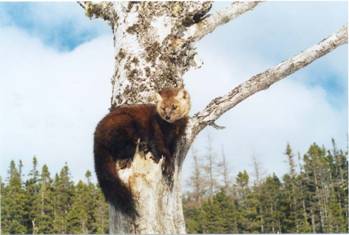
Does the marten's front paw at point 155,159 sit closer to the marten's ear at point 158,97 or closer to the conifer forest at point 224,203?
the marten's ear at point 158,97

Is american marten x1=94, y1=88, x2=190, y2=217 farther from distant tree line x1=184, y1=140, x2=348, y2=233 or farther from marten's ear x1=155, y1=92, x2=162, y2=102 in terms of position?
distant tree line x1=184, y1=140, x2=348, y2=233

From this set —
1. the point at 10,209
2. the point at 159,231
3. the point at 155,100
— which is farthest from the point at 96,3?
the point at 10,209

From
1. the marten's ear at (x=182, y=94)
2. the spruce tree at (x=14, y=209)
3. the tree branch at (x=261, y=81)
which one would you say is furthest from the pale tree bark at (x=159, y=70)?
the spruce tree at (x=14, y=209)

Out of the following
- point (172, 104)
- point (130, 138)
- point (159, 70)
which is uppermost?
point (159, 70)

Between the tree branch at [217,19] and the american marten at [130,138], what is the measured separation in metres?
0.82

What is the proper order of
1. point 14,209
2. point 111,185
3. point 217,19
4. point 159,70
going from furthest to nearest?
1. point 14,209
2. point 217,19
3. point 159,70
4. point 111,185

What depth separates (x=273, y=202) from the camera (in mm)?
68000

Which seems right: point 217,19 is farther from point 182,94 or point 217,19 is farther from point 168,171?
point 168,171

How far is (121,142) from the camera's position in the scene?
5.23m

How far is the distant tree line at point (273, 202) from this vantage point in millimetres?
65250

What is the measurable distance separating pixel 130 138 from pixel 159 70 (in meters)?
0.87

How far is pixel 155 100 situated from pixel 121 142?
2.14 ft

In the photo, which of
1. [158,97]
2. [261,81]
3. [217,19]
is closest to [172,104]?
[158,97]

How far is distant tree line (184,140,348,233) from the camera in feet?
214
